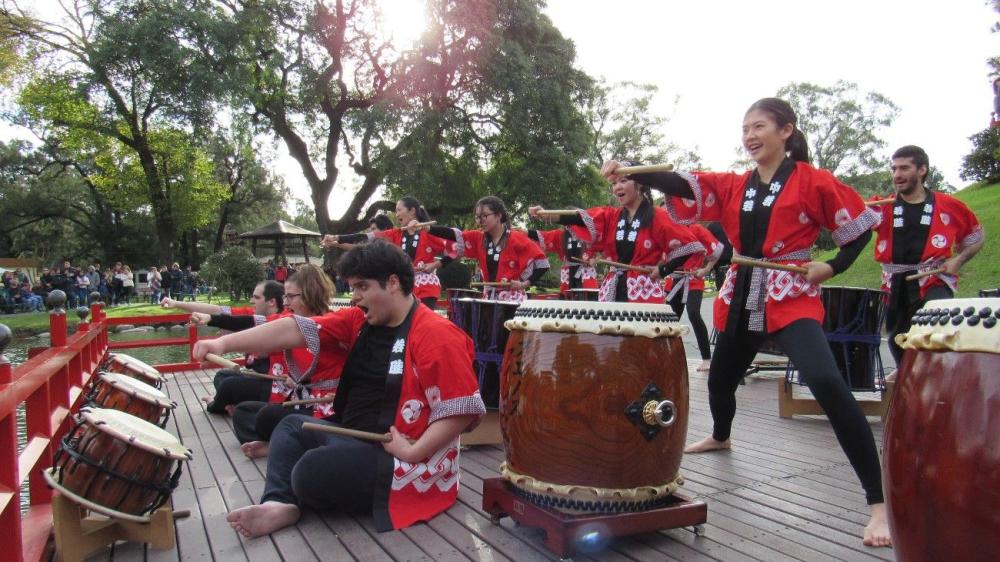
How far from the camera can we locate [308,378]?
8.71 feet

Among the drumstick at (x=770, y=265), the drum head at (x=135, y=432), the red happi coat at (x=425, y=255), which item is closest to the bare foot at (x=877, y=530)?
the drumstick at (x=770, y=265)

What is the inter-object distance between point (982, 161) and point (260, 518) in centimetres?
2543

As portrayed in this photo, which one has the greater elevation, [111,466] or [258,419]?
[111,466]

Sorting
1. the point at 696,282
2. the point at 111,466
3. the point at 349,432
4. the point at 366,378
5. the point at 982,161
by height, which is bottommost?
the point at 111,466

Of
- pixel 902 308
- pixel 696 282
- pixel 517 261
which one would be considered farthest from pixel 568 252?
pixel 902 308

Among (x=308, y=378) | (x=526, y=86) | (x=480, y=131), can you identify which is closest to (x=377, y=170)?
(x=480, y=131)

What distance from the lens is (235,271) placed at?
18.3 meters

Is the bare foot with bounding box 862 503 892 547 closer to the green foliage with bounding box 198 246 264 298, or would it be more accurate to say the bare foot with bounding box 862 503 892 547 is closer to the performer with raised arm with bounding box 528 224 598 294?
the performer with raised arm with bounding box 528 224 598 294

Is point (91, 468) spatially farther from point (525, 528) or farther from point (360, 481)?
point (525, 528)

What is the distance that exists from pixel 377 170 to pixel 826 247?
709 inches

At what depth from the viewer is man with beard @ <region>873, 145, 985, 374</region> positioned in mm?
3799

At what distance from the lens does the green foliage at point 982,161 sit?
67.9ft

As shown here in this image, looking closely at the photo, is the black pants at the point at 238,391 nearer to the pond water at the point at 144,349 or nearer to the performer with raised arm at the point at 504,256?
the performer with raised arm at the point at 504,256

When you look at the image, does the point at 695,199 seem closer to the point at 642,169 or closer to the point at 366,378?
the point at 642,169
